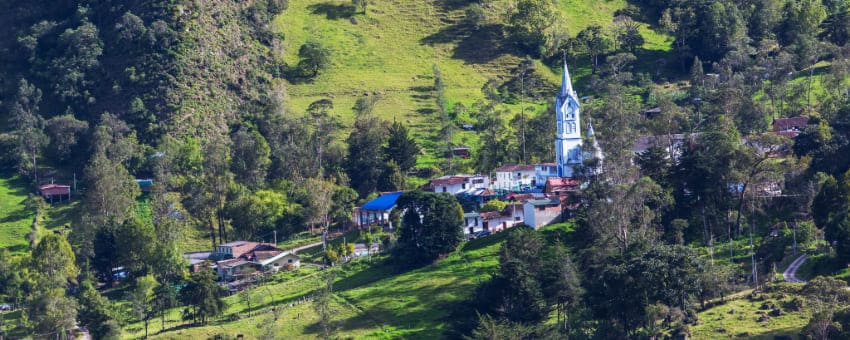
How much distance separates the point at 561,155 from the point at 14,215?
49.4 m

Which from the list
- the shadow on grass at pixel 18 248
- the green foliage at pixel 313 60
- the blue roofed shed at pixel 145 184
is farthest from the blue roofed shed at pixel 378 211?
the green foliage at pixel 313 60

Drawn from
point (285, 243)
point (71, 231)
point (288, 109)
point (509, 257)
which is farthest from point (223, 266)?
point (288, 109)

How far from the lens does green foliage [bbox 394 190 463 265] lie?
97.4 metres

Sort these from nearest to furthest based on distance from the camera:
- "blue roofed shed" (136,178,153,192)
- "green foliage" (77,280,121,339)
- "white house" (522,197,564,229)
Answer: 1. "green foliage" (77,280,121,339)
2. "white house" (522,197,564,229)
3. "blue roofed shed" (136,178,153,192)

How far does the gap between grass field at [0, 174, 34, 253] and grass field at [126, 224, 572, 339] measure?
73.2 ft

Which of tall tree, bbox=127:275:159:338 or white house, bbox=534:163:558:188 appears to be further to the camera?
white house, bbox=534:163:558:188

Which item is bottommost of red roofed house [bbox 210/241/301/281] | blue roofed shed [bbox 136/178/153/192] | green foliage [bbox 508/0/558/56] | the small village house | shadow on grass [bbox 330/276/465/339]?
shadow on grass [bbox 330/276/465/339]

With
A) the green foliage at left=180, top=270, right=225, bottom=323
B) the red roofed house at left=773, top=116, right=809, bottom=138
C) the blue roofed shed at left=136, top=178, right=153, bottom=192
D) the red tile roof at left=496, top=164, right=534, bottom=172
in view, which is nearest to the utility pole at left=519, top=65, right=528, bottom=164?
the red tile roof at left=496, top=164, right=534, bottom=172

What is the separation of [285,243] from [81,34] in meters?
45.9

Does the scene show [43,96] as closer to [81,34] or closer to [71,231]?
[81,34]

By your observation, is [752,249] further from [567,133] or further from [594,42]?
[594,42]

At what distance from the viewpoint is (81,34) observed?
14362 cm

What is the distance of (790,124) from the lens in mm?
116688

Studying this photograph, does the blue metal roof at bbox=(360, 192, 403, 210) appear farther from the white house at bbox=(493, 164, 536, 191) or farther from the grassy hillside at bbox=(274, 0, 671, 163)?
the grassy hillside at bbox=(274, 0, 671, 163)
